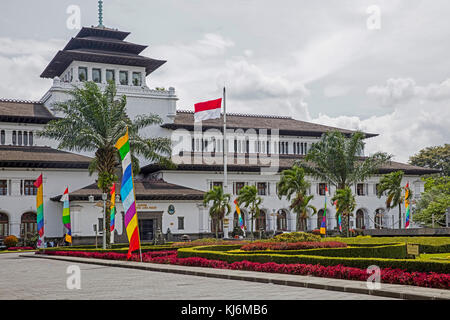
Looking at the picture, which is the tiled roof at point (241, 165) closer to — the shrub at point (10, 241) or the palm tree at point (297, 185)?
the palm tree at point (297, 185)

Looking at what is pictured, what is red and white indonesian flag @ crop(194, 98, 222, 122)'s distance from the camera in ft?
172

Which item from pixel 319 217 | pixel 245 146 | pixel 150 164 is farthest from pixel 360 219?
pixel 150 164

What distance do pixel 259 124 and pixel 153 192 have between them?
795 inches

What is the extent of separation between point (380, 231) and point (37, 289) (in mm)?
37522

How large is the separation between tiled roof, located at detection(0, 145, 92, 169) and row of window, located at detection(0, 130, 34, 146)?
0.76 m

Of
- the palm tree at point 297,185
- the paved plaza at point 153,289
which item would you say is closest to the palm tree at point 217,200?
the palm tree at point 297,185

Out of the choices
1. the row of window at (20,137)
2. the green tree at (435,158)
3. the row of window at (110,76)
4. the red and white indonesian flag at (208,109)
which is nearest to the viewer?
the red and white indonesian flag at (208,109)

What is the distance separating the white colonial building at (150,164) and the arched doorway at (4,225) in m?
0.09

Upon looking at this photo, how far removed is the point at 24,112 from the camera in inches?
2459

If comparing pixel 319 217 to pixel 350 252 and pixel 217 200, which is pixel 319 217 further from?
pixel 350 252

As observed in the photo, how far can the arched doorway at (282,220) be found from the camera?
2687 inches

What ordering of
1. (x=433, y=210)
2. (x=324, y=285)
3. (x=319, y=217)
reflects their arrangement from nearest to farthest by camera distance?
(x=324, y=285) → (x=433, y=210) → (x=319, y=217)

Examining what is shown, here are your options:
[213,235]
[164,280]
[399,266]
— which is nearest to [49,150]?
[213,235]

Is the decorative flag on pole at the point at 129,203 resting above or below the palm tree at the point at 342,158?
below
